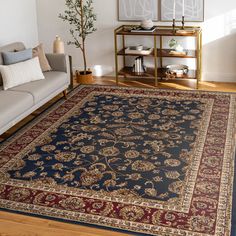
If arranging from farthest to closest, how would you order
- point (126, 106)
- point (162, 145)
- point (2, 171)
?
point (126, 106), point (162, 145), point (2, 171)

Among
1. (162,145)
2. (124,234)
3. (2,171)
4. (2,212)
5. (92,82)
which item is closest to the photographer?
(124,234)

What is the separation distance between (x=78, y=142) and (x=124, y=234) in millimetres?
1676

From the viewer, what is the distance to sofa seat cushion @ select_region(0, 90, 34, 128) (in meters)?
4.49

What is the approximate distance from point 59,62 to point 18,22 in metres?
1.24

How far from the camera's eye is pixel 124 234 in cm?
307

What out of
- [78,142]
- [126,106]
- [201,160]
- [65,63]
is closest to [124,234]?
[201,160]

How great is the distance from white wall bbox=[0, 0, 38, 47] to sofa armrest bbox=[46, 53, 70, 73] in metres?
0.88

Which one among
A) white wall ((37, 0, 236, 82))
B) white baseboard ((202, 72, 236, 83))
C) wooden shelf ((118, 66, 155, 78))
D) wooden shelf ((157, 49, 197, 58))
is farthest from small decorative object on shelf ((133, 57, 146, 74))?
white baseboard ((202, 72, 236, 83))

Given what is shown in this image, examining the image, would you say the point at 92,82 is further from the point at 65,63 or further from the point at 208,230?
the point at 208,230

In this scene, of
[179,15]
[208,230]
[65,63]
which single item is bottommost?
[208,230]

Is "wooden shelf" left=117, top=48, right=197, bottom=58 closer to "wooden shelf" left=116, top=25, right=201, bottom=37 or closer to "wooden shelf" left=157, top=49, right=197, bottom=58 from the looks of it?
"wooden shelf" left=157, top=49, right=197, bottom=58

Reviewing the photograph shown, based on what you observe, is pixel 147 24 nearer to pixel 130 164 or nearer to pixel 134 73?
pixel 134 73

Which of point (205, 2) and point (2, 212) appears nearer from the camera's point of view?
point (2, 212)

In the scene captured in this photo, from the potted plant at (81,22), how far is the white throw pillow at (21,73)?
1216 mm
